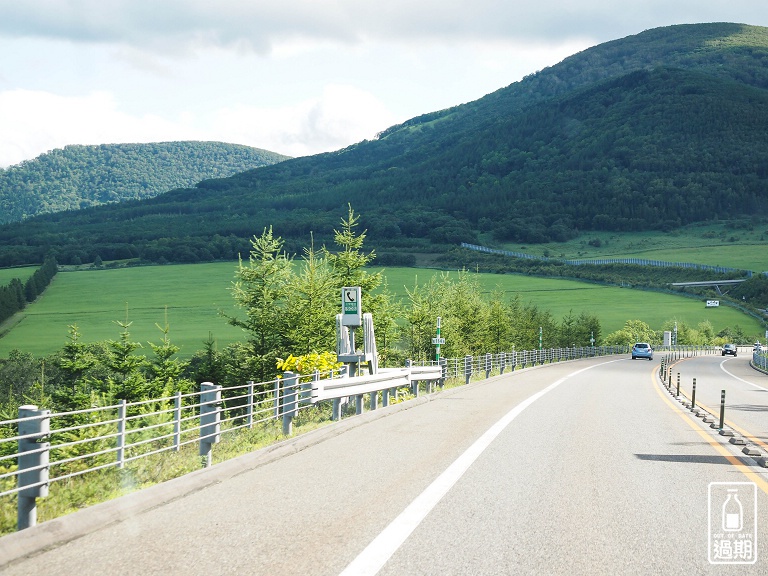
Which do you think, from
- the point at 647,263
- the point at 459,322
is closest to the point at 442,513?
the point at 459,322

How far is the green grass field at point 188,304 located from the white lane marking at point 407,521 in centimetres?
8404

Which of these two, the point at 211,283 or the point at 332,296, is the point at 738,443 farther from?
the point at 211,283

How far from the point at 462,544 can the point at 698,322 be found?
141 m

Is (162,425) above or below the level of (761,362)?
above

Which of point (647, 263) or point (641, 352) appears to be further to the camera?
point (647, 263)

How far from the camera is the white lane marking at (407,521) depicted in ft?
20.8

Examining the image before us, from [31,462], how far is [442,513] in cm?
371

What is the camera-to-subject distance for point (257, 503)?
8828 millimetres

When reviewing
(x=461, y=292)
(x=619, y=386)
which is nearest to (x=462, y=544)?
(x=619, y=386)

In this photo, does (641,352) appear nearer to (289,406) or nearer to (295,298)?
(295,298)

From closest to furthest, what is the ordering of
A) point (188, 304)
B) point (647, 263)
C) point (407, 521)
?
1. point (407, 521)
2. point (188, 304)
3. point (647, 263)

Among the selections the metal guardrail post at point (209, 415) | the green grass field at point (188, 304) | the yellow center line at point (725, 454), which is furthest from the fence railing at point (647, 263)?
the metal guardrail post at point (209, 415)

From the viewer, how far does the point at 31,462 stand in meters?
7.75

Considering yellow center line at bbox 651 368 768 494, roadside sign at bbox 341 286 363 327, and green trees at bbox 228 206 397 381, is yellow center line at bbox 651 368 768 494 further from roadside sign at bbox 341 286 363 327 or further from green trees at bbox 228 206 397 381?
green trees at bbox 228 206 397 381
